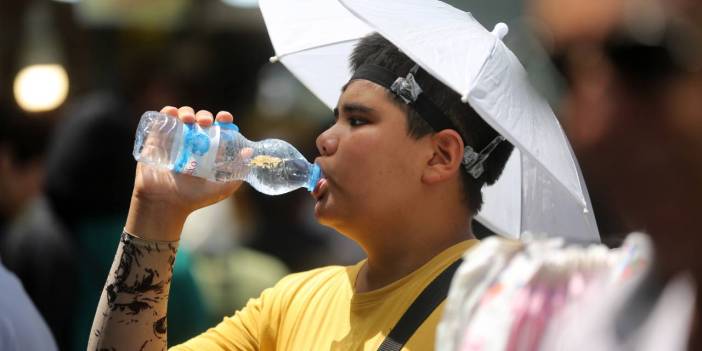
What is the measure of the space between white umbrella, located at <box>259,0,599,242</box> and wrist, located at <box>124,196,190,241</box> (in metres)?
0.69

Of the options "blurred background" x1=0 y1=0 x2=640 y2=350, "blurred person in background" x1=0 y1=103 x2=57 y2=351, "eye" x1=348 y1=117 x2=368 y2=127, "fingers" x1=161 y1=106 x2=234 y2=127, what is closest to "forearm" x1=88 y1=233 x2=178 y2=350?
"fingers" x1=161 y1=106 x2=234 y2=127

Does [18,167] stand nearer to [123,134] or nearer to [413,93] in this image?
[123,134]

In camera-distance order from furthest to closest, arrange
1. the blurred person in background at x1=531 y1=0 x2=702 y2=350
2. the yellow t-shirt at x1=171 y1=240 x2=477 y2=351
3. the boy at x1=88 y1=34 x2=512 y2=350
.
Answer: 1. the boy at x1=88 y1=34 x2=512 y2=350
2. the yellow t-shirt at x1=171 y1=240 x2=477 y2=351
3. the blurred person in background at x1=531 y1=0 x2=702 y2=350

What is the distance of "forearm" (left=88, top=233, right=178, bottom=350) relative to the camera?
11.5 feet

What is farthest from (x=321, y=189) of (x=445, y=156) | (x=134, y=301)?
(x=134, y=301)

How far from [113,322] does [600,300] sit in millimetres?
1855

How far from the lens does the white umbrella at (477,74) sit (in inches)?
131

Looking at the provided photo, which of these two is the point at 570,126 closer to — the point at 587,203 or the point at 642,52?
the point at 642,52

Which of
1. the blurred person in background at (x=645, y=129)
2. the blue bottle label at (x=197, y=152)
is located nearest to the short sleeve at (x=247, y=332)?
the blue bottle label at (x=197, y=152)

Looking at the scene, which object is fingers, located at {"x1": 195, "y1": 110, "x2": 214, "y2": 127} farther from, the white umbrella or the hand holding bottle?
the white umbrella

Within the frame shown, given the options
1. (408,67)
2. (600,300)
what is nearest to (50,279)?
(408,67)

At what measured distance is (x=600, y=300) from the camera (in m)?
1.97

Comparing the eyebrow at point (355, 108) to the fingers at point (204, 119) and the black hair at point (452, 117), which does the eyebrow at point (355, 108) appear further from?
the fingers at point (204, 119)

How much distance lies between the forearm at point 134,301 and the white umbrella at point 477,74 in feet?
2.68
